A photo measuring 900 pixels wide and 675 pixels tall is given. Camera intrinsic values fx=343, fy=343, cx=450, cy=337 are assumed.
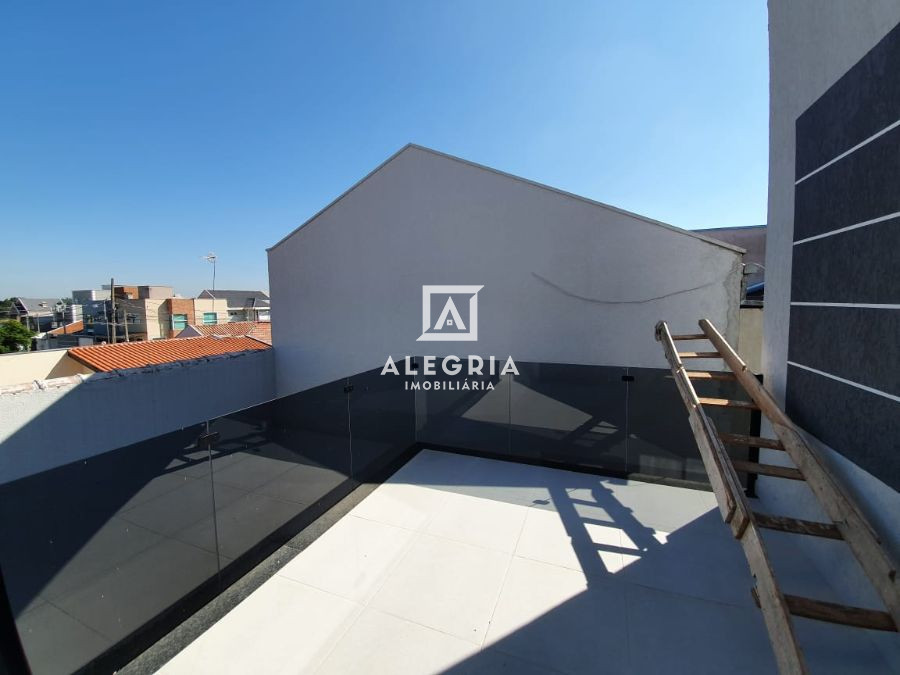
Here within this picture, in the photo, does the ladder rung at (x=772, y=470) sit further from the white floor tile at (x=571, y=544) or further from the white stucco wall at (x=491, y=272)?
the white stucco wall at (x=491, y=272)

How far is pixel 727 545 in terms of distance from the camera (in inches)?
88.7

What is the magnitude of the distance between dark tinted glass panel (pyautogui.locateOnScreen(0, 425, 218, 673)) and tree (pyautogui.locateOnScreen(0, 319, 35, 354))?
3397 centimetres

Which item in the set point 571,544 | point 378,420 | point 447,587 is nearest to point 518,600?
point 447,587

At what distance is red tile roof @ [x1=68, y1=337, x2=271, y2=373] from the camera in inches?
289

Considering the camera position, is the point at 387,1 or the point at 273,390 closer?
the point at 387,1

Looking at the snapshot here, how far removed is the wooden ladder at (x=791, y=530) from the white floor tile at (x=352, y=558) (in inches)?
69.7

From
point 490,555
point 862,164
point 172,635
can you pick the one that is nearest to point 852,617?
point 490,555

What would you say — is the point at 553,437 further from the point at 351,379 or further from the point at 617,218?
the point at 617,218

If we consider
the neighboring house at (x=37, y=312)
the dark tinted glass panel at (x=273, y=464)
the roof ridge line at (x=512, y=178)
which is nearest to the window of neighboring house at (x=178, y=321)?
the neighboring house at (x=37, y=312)

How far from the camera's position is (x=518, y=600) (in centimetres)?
183

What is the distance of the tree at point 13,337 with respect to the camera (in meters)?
22.5

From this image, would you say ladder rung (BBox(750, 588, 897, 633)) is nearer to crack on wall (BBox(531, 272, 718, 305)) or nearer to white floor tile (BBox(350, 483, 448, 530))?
white floor tile (BBox(350, 483, 448, 530))

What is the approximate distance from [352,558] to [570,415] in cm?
242

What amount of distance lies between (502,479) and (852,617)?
230cm
